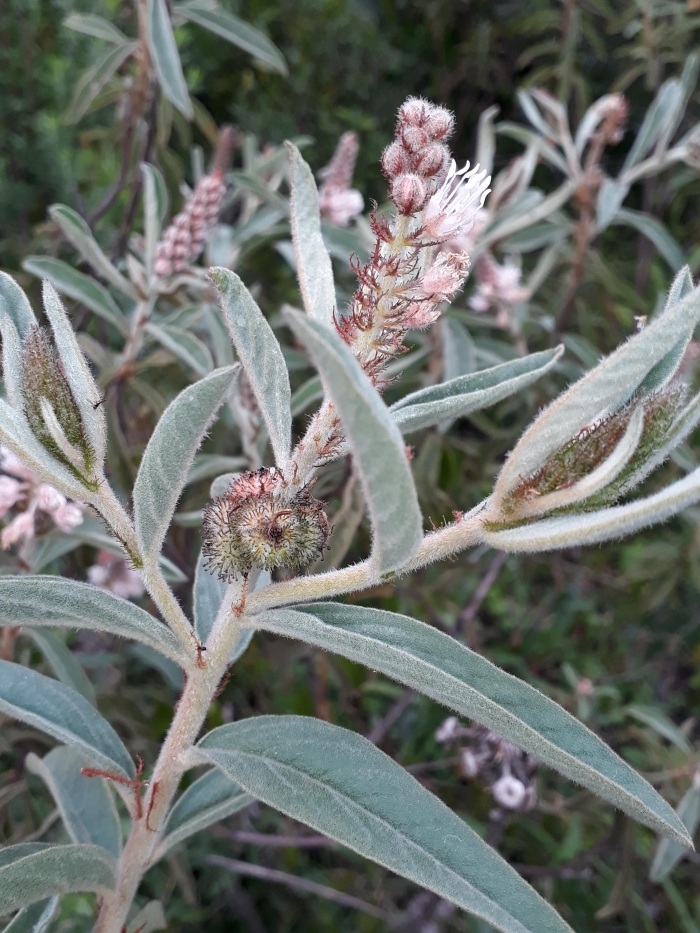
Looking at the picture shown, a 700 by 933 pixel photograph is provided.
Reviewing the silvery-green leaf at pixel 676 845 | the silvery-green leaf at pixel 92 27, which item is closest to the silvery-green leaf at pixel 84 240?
the silvery-green leaf at pixel 92 27

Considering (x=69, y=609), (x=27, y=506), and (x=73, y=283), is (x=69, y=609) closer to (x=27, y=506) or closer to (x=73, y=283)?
(x=27, y=506)

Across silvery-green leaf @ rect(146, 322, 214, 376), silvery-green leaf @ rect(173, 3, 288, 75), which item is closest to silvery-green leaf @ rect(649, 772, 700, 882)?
silvery-green leaf @ rect(146, 322, 214, 376)

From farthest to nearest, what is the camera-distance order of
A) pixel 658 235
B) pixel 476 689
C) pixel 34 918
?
1. pixel 658 235
2. pixel 34 918
3. pixel 476 689

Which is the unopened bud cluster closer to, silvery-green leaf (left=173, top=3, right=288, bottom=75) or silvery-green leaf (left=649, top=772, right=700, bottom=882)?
silvery-green leaf (left=649, top=772, right=700, bottom=882)

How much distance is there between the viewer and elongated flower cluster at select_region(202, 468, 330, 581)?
0.56 metres

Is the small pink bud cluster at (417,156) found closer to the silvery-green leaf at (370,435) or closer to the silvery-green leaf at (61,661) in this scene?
the silvery-green leaf at (370,435)

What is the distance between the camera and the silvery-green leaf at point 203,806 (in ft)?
2.44

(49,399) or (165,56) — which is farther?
(165,56)

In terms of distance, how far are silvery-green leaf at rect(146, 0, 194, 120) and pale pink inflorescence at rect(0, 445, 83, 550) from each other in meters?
0.75

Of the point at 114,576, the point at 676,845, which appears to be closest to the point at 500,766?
the point at 676,845

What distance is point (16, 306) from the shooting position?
2.02ft

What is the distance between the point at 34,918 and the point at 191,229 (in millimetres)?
1071

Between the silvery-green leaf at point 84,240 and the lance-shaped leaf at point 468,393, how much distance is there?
79cm

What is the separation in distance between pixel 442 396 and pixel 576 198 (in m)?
1.51
